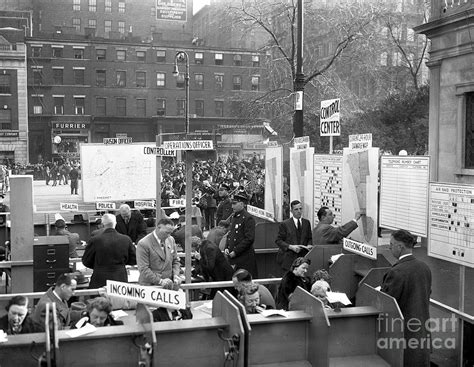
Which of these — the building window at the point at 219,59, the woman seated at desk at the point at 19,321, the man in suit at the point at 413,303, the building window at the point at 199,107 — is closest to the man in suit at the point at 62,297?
the woman seated at desk at the point at 19,321

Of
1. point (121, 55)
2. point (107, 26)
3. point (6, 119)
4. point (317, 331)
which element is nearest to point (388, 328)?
point (317, 331)

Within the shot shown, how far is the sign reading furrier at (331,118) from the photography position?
11.4 meters

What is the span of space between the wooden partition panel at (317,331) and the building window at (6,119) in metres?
62.6

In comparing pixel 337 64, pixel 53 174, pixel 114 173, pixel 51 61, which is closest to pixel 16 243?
pixel 114 173

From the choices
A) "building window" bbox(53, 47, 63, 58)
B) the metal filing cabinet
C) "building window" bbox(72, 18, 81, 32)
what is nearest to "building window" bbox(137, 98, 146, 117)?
"building window" bbox(53, 47, 63, 58)

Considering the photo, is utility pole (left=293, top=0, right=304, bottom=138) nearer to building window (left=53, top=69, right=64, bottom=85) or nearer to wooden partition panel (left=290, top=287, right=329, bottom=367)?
wooden partition panel (left=290, top=287, right=329, bottom=367)

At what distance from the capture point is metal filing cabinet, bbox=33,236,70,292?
9.60 m

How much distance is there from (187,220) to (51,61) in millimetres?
63645

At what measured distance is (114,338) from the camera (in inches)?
202

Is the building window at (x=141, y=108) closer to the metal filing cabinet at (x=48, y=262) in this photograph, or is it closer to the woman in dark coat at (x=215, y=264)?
the metal filing cabinet at (x=48, y=262)

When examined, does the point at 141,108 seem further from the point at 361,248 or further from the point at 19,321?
the point at 19,321

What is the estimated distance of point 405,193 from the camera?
8.44 metres

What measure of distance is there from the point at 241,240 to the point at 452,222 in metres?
4.09

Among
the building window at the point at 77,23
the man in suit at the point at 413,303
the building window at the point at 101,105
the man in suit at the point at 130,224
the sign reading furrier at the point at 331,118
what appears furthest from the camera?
the building window at the point at 77,23
